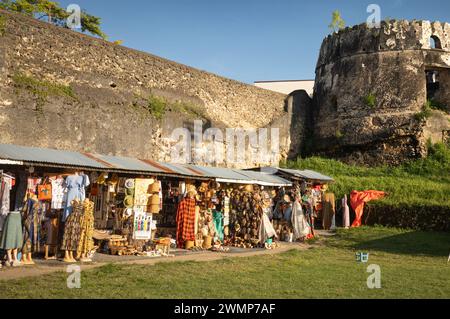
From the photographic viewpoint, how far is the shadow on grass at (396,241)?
11.5 meters

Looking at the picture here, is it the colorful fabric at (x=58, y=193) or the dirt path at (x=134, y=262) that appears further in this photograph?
the colorful fabric at (x=58, y=193)

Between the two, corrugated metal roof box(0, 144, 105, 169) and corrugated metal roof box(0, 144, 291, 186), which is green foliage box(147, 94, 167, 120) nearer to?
corrugated metal roof box(0, 144, 291, 186)

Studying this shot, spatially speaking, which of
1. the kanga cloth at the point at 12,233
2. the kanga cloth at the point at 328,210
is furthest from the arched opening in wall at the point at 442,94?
the kanga cloth at the point at 12,233

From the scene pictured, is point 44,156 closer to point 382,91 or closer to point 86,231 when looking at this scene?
point 86,231

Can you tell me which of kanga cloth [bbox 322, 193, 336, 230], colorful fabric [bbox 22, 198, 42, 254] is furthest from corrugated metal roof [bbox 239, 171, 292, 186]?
colorful fabric [bbox 22, 198, 42, 254]

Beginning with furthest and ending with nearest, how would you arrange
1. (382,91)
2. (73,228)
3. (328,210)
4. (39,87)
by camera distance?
(382,91), (328,210), (39,87), (73,228)

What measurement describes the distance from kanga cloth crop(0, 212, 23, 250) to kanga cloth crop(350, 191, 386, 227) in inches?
469

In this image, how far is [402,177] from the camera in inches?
799

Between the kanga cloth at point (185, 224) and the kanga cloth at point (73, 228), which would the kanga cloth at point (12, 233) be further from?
the kanga cloth at point (185, 224)

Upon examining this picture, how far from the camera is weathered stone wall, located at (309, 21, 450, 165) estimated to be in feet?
72.3

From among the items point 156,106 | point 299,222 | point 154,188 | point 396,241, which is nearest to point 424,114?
point 396,241

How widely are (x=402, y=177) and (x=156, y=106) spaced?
11702mm

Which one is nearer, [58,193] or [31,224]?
[31,224]

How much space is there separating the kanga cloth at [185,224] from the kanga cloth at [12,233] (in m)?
4.12
